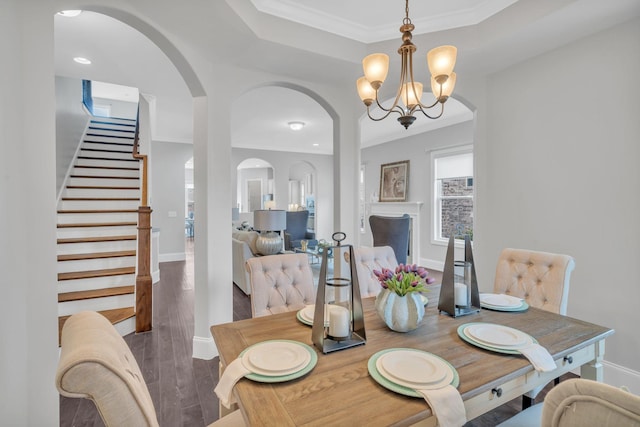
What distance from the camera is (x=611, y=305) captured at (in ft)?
7.31

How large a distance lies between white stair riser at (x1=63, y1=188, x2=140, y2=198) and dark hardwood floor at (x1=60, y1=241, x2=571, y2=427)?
200cm

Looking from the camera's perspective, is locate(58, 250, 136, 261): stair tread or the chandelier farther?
locate(58, 250, 136, 261): stair tread

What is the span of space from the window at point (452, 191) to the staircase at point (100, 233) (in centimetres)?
493

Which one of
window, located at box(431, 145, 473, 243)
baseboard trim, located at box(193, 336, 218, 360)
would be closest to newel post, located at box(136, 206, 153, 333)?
baseboard trim, located at box(193, 336, 218, 360)

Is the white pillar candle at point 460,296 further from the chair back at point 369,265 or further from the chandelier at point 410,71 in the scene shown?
the chandelier at point 410,71

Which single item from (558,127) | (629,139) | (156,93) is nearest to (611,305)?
(629,139)

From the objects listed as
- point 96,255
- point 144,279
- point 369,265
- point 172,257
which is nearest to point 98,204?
point 96,255

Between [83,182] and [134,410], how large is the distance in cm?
547

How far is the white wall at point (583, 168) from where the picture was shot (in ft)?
6.98

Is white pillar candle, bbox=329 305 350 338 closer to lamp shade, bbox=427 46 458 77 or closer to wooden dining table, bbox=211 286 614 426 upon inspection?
wooden dining table, bbox=211 286 614 426

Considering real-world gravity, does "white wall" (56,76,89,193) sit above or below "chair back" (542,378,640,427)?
above

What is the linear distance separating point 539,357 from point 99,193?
224 inches

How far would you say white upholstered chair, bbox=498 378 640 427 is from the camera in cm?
58

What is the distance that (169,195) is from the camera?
22.0 ft
